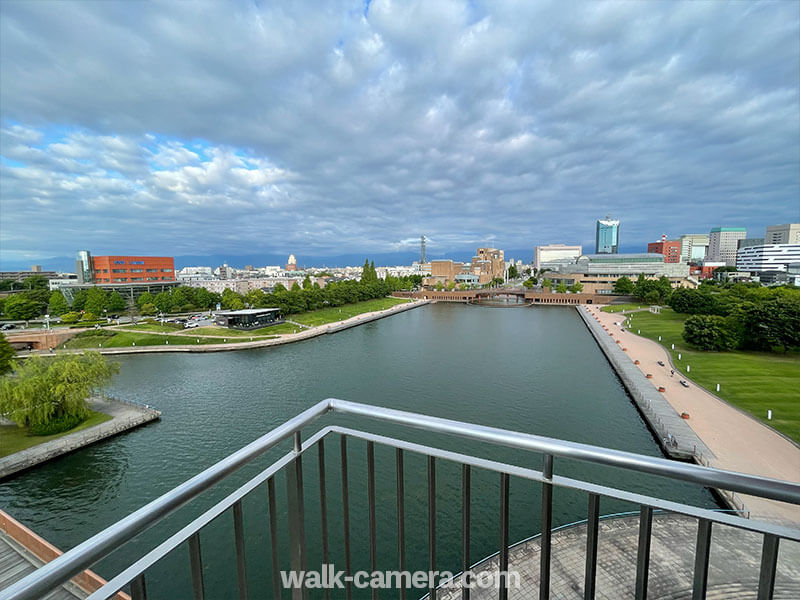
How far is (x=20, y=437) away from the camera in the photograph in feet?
34.9

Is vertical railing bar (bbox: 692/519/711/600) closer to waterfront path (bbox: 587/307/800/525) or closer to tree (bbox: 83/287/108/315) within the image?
waterfront path (bbox: 587/307/800/525)

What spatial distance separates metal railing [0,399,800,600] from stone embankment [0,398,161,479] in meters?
12.3

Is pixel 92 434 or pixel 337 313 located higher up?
pixel 337 313

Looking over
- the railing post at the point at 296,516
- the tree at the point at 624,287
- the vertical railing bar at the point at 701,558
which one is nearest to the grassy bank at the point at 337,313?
the tree at the point at 624,287

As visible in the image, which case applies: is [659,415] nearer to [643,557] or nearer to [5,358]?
[643,557]

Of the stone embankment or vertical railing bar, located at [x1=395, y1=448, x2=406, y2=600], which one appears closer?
vertical railing bar, located at [x1=395, y1=448, x2=406, y2=600]

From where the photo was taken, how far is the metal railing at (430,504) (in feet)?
2.80

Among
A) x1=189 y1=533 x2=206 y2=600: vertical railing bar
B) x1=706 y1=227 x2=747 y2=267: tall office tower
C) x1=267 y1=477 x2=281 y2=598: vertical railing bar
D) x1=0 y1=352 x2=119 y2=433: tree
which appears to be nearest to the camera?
x1=189 y1=533 x2=206 y2=600: vertical railing bar

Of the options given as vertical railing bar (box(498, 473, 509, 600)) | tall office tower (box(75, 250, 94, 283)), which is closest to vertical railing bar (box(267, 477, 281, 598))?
vertical railing bar (box(498, 473, 509, 600))

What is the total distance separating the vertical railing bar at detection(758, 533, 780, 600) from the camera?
959mm

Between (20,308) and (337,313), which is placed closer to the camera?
(20,308)

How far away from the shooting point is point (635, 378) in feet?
49.0

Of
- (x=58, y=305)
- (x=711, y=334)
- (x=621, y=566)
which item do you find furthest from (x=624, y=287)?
(x=58, y=305)

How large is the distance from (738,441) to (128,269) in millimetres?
58052
